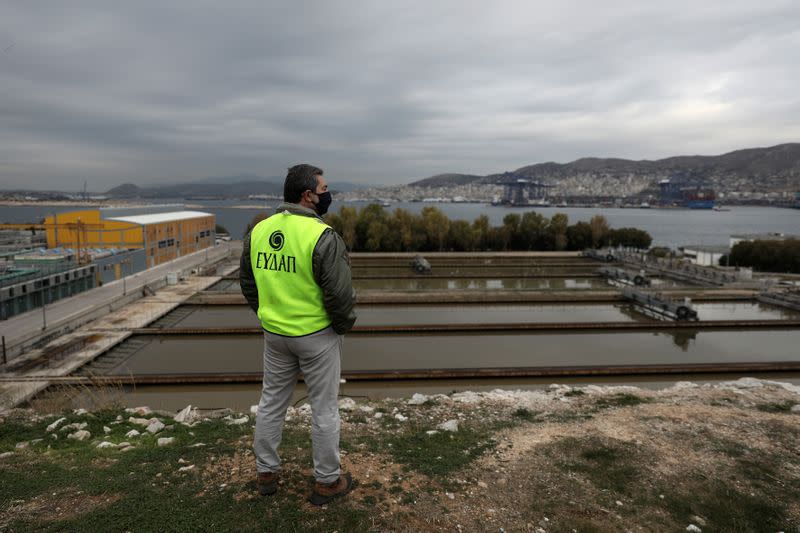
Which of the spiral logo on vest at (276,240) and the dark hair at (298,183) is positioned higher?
the dark hair at (298,183)

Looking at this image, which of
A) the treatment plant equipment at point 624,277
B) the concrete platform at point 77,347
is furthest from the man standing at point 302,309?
the treatment plant equipment at point 624,277

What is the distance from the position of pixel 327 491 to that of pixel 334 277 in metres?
1.24

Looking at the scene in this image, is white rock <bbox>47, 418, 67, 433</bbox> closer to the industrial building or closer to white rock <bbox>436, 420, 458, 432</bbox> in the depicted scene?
white rock <bbox>436, 420, 458, 432</bbox>

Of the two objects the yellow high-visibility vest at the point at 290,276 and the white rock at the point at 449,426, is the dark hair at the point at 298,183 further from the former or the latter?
the white rock at the point at 449,426

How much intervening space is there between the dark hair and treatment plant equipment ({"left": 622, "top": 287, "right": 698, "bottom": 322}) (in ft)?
53.5

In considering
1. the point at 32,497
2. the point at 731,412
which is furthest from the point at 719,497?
the point at 32,497

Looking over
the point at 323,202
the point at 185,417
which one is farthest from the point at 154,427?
the point at 323,202

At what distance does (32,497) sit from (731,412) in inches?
243

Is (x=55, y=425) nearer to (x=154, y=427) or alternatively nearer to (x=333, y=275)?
(x=154, y=427)

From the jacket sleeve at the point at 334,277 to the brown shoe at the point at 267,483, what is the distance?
1.01m

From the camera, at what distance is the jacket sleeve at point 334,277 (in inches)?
94.5

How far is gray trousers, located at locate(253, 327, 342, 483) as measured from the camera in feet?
8.32

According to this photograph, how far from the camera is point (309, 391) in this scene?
262 centimetres

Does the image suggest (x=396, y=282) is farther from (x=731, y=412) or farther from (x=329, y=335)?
(x=329, y=335)
